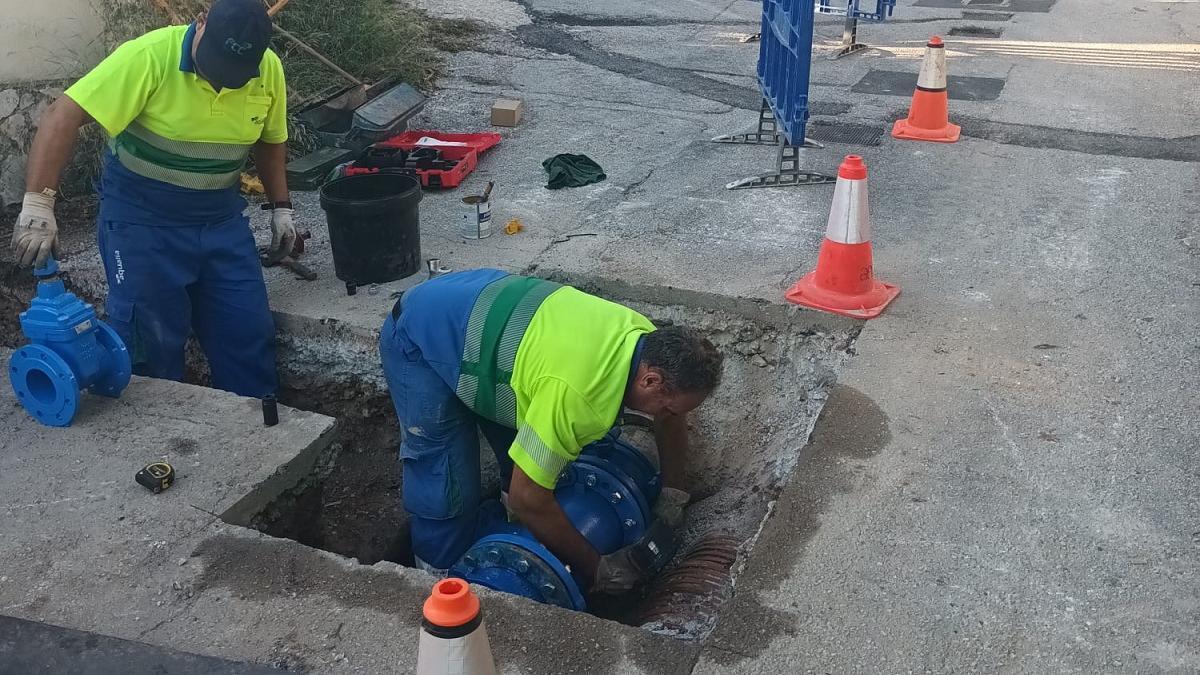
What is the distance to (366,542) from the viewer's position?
417 cm

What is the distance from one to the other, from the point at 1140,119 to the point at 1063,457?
16.2 ft

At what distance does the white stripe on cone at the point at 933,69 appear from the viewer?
6.53 m

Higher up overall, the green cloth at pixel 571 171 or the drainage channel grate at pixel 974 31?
the green cloth at pixel 571 171

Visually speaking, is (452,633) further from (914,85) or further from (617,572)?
(914,85)

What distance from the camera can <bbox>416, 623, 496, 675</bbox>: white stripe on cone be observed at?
2.01 m

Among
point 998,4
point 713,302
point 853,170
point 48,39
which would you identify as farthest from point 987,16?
point 48,39

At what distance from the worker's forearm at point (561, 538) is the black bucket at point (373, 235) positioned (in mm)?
1849

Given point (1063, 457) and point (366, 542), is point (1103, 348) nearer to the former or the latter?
point (1063, 457)

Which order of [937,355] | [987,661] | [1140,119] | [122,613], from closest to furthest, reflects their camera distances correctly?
[987,661]
[122,613]
[937,355]
[1140,119]

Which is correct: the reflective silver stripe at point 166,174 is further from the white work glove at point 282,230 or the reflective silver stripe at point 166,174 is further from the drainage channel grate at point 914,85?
the drainage channel grate at point 914,85

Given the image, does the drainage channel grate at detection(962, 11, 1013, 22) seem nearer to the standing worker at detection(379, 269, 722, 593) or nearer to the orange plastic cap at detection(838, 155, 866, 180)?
the orange plastic cap at detection(838, 155, 866, 180)

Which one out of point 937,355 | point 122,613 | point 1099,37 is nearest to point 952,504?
point 937,355

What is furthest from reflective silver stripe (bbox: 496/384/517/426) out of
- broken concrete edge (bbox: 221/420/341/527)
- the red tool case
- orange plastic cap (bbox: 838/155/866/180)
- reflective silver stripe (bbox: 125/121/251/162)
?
the red tool case

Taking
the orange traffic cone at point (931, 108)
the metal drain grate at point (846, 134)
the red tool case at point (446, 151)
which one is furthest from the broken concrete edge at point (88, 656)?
the orange traffic cone at point (931, 108)
